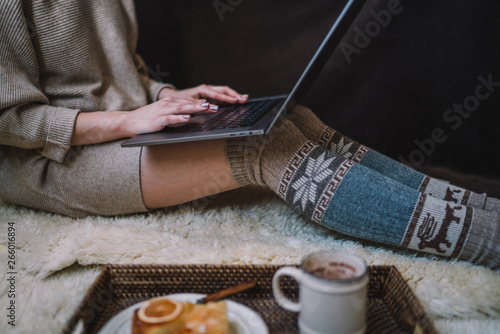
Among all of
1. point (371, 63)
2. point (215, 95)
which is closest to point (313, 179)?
point (215, 95)

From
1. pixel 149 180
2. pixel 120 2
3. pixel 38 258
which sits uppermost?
pixel 120 2

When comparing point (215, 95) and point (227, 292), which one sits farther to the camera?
point (215, 95)

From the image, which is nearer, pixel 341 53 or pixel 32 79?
pixel 32 79

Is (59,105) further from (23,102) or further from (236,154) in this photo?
(236,154)

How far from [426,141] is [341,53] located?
40 centimetres

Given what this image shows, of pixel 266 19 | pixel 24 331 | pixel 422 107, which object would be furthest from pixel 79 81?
pixel 422 107

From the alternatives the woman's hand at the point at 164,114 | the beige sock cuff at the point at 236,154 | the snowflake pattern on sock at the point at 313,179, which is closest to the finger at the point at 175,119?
the woman's hand at the point at 164,114

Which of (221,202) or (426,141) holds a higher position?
(426,141)

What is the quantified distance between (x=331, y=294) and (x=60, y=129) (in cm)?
65

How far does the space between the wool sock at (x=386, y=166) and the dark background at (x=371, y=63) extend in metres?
0.38

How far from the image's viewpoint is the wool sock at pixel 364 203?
76 cm

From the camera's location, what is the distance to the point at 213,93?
3.62 ft

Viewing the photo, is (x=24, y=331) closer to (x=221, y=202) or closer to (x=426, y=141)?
(x=221, y=202)

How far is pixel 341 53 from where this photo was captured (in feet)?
4.58
